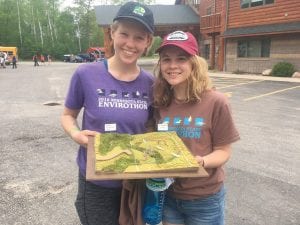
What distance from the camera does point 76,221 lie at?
157 inches

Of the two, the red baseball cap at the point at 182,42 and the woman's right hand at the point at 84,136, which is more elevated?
the red baseball cap at the point at 182,42

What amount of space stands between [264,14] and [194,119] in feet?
72.2

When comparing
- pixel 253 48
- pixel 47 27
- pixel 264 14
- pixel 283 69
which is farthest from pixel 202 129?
pixel 47 27

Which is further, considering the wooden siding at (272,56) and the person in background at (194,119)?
the wooden siding at (272,56)

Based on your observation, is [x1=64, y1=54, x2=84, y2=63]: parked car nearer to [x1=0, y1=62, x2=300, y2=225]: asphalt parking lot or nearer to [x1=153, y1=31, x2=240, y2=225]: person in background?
[x1=0, y1=62, x2=300, y2=225]: asphalt parking lot

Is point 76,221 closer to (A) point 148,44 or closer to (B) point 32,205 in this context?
(B) point 32,205

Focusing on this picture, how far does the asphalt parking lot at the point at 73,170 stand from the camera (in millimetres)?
4145

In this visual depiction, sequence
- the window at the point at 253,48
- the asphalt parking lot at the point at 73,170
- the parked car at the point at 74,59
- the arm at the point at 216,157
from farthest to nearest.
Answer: the parked car at the point at 74,59 < the window at the point at 253,48 < the asphalt parking lot at the point at 73,170 < the arm at the point at 216,157

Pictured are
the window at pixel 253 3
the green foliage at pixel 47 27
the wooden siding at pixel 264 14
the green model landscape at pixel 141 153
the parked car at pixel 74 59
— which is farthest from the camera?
the green foliage at pixel 47 27

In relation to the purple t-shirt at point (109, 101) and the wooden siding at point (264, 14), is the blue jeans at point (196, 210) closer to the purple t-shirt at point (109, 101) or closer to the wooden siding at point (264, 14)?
the purple t-shirt at point (109, 101)

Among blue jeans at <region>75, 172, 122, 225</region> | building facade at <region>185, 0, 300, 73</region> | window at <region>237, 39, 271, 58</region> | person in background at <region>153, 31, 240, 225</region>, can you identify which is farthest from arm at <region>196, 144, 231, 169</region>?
window at <region>237, 39, 271, 58</region>

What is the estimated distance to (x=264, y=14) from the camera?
22281 mm

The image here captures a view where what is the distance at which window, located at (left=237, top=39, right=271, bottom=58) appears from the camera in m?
22.7

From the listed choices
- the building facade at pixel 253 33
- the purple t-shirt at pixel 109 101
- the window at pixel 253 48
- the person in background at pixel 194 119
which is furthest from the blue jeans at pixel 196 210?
the window at pixel 253 48
